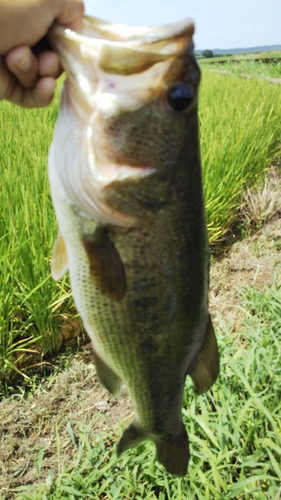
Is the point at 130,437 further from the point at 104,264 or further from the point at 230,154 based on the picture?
the point at 230,154

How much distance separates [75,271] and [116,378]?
404 mm

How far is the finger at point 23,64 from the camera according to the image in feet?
3.78

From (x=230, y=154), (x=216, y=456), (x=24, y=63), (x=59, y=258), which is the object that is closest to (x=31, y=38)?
(x=24, y=63)

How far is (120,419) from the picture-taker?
8.22 feet

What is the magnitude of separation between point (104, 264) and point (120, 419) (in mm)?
1706

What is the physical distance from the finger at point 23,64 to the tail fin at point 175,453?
120cm

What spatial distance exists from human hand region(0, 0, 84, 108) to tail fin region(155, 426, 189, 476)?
1170 millimetres

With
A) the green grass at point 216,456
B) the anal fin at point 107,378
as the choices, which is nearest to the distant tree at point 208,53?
the green grass at point 216,456

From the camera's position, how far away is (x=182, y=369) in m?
1.30

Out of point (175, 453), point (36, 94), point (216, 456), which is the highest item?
point (36, 94)

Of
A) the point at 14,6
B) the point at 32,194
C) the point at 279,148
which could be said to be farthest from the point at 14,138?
the point at 279,148

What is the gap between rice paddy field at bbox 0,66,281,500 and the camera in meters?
1.90

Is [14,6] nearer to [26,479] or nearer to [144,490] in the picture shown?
[144,490]

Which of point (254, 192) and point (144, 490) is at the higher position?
point (144, 490)
